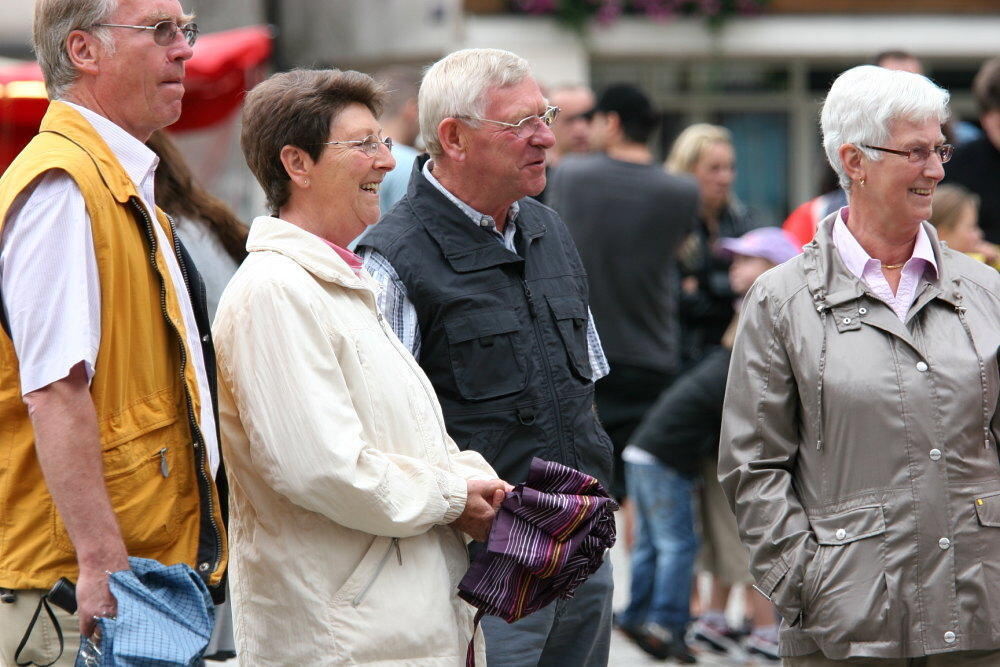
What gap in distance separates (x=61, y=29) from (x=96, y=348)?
0.70m

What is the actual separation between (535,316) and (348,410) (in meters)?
0.86

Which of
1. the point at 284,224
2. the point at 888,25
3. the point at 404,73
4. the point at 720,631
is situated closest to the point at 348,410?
the point at 284,224

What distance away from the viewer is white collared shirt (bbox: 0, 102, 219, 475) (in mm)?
2830

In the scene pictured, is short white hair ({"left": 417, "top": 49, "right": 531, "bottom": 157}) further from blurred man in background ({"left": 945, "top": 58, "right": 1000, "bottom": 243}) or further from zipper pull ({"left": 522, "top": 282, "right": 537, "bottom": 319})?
blurred man in background ({"left": 945, "top": 58, "right": 1000, "bottom": 243})

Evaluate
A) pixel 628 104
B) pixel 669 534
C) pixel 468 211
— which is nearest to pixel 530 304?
pixel 468 211

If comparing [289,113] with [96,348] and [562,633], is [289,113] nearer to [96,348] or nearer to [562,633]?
[96,348]

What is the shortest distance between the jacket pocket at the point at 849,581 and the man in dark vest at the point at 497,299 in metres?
0.65

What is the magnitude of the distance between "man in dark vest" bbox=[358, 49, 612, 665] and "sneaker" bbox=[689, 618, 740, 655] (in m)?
2.90

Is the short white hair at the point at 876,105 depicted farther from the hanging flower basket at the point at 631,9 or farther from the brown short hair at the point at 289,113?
the hanging flower basket at the point at 631,9

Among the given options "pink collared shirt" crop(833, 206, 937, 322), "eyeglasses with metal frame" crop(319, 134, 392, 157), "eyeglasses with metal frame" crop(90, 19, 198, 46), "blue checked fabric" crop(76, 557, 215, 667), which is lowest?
"blue checked fabric" crop(76, 557, 215, 667)

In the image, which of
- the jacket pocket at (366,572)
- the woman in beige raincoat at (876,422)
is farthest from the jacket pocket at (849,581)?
the jacket pocket at (366,572)

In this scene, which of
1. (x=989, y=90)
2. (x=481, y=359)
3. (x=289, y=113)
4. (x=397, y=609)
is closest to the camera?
(x=397, y=609)

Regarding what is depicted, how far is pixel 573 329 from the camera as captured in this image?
385cm

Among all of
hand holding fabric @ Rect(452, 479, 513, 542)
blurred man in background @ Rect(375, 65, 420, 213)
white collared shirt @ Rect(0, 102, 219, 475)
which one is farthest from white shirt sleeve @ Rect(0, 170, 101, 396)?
blurred man in background @ Rect(375, 65, 420, 213)
